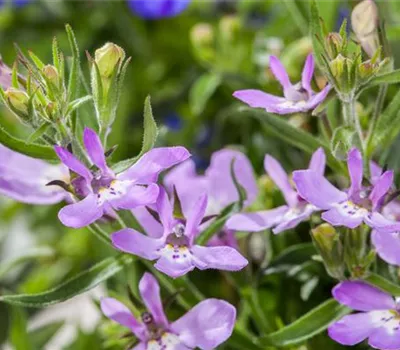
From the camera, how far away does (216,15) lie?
4.19 feet

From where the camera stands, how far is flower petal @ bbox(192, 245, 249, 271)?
0.50m

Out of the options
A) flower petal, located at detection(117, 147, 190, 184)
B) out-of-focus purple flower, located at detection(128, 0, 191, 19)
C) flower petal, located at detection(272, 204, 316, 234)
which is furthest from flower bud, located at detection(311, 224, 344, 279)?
out-of-focus purple flower, located at detection(128, 0, 191, 19)

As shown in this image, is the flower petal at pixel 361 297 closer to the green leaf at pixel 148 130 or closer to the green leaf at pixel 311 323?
the green leaf at pixel 311 323

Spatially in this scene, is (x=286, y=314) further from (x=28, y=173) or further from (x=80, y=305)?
(x=80, y=305)

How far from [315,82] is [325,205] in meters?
0.12

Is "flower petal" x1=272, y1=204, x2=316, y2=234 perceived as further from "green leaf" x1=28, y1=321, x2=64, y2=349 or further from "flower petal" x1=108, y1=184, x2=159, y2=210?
"green leaf" x1=28, y1=321, x2=64, y2=349

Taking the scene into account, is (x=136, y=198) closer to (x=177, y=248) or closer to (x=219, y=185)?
(x=177, y=248)

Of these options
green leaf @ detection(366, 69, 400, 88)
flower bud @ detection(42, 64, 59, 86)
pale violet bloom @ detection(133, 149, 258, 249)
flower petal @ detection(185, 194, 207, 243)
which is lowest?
pale violet bloom @ detection(133, 149, 258, 249)

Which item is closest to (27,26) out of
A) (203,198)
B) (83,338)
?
(83,338)

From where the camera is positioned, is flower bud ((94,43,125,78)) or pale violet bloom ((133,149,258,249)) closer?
flower bud ((94,43,125,78))

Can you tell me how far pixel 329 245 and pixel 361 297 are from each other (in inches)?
1.6

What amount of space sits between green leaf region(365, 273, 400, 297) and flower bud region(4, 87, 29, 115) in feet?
0.79

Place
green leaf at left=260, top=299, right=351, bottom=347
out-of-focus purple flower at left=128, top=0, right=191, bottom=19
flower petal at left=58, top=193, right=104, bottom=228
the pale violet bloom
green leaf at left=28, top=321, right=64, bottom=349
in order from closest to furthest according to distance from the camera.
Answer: flower petal at left=58, top=193, right=104, bottom=228
green leaf at left=260, top=299, right=351, bottom=347
the pale violet bloom
green leaf at left=28, top=321, right=64, bottom=349
out-of-focus purple flower at left=128, top=0, right=191, bottom=19

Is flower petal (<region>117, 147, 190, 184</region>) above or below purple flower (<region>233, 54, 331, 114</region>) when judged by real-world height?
above
